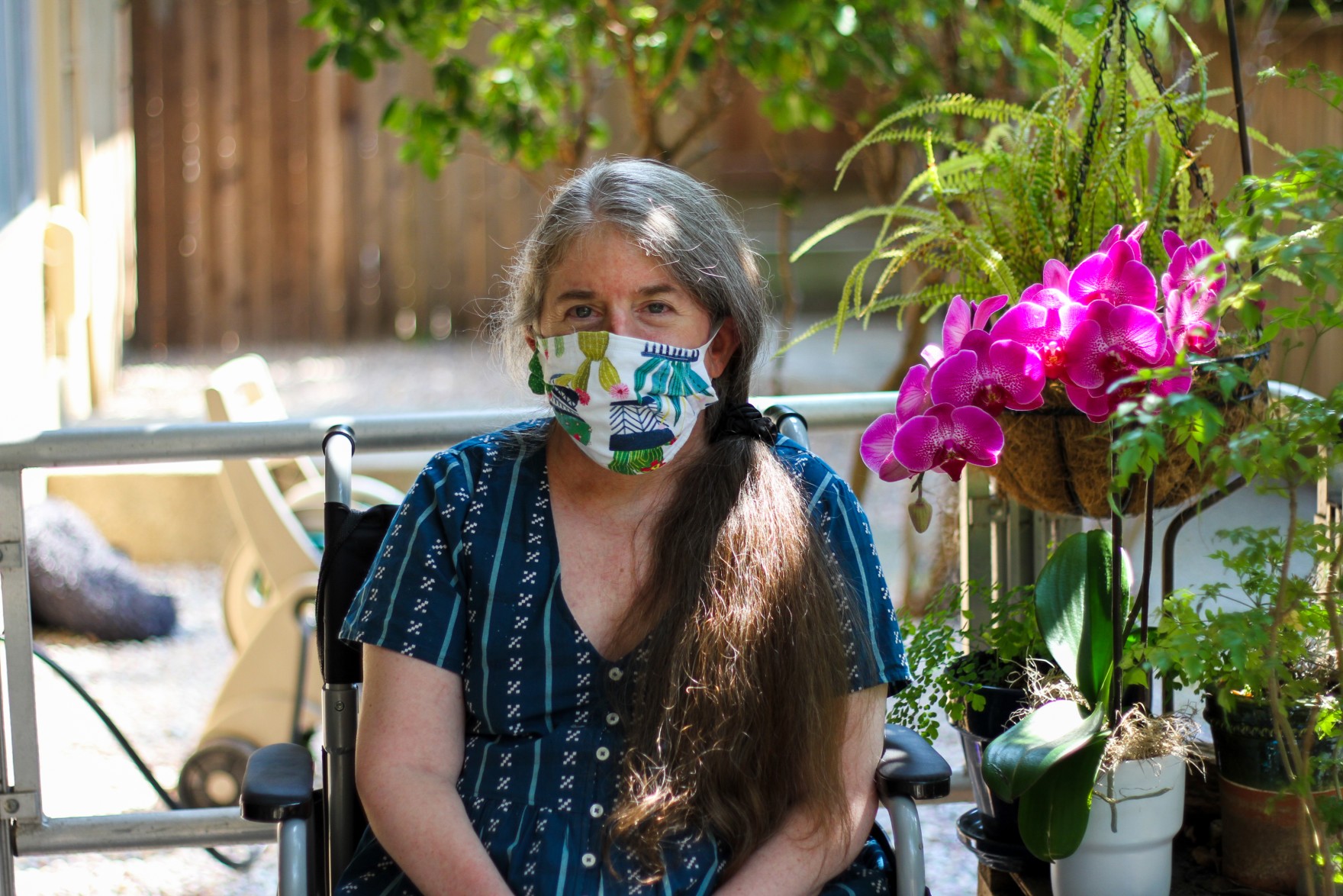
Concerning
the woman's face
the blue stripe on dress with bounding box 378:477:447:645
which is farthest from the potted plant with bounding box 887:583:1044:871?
the blue stripe on dress with bounding box 378:477:447:645

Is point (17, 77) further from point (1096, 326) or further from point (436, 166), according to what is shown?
point (1096, 326)

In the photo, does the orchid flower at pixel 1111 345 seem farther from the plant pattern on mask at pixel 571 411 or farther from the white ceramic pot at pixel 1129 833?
the plant pattern on mask at pixel 571 411

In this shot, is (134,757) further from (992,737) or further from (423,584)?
(992,737)

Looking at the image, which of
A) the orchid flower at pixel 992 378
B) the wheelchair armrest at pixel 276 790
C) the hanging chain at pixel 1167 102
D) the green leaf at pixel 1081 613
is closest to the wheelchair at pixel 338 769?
the wheelchair armrest at pixel 276 790

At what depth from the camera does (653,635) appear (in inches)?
65.2

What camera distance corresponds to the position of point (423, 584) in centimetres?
165

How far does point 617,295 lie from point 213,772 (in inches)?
82.4

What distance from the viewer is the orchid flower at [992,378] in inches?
59.9

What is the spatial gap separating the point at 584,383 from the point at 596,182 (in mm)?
279

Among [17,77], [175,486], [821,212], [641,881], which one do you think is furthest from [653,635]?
[821,212]

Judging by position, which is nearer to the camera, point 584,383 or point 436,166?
point 584,383

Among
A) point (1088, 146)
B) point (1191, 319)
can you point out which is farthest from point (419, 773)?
point (1088, 146)

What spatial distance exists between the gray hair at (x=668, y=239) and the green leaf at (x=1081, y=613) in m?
0.49

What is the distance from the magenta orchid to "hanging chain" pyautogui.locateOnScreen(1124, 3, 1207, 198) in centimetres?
21
